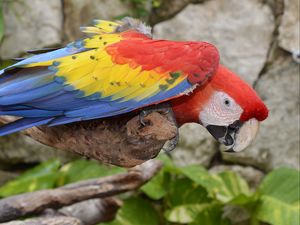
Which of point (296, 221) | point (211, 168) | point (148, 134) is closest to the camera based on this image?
point (148, 134)

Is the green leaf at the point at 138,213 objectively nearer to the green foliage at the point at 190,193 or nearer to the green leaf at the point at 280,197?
the green foliage at the point at 190,193

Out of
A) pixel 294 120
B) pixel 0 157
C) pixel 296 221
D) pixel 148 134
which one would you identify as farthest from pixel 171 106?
pixel 0 157

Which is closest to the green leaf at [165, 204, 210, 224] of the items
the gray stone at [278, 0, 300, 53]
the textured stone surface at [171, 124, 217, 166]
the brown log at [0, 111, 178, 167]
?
the textured stone surface at [171, 124, 217, 166]

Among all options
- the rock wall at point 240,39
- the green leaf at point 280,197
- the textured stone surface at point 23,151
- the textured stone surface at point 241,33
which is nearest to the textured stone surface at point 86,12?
the rock wall at point 240,39

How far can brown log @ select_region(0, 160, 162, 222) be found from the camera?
146 centimetres

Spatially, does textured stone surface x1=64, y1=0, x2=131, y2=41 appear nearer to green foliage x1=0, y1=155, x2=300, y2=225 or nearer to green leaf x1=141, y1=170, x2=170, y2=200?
green foliage x1=0, y1=155, x2=300, y2=225

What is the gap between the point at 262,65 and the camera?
6.91 ft

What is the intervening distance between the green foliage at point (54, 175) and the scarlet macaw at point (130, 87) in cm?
90

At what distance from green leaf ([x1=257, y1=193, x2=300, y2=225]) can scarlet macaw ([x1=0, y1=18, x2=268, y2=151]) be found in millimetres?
816

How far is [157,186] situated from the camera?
6.78ft

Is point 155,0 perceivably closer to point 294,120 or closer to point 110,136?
point 294,120

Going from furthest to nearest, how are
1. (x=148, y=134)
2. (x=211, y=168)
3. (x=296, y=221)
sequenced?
(x=211, y=168) < (x=296, y=221) < (x=148, y=134)

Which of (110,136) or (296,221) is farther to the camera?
(296,221)

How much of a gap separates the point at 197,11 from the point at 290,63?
0.37 meters
